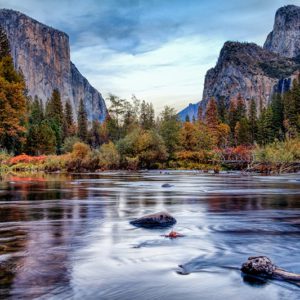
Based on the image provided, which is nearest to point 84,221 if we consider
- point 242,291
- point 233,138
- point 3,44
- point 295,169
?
point 242,291

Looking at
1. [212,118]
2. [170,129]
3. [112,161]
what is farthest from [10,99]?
[212,118]

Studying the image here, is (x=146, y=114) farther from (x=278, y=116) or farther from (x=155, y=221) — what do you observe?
(x=155, y=221)

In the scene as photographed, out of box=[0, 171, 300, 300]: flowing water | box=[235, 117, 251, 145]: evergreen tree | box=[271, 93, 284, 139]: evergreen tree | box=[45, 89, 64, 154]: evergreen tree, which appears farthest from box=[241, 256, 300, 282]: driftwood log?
box=[235, 117, 251, 145]: evergreen tree

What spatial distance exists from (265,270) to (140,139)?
57.9 metres

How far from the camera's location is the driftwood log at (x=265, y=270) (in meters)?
6.21

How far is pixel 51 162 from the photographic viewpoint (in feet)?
200

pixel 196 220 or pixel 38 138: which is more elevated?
pixel 38 138

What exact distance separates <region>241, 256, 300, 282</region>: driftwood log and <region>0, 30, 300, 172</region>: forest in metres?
42.7

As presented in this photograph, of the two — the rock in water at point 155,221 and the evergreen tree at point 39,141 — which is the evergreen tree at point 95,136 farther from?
the rock in water at point 155,221

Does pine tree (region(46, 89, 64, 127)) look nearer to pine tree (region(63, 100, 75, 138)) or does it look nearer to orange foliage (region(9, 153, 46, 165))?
pine tree (region(63, 100, 75, 138))

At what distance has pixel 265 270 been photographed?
20.8 feet

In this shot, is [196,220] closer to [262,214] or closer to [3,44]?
[262,214]

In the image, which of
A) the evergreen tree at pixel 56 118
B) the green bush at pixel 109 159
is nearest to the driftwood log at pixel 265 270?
the green bush at pixel 109 159

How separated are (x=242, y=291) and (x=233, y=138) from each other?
97733mm
